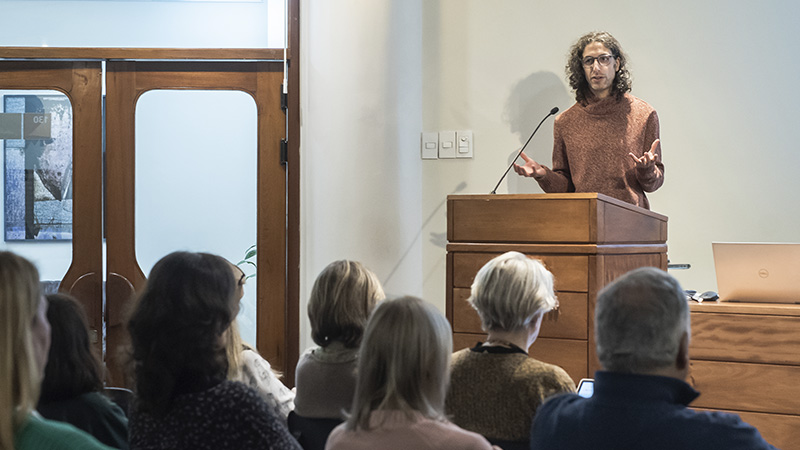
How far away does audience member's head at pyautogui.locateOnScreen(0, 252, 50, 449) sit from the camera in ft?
3.95

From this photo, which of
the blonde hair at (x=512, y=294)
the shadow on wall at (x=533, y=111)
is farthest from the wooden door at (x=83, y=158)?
the blonde hair at (x=512, y=294)

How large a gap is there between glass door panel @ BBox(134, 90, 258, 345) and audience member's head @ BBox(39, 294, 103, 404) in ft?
8.29

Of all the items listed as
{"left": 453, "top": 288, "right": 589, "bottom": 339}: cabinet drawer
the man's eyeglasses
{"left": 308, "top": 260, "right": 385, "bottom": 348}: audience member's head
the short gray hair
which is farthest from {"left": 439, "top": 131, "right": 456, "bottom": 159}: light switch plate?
the short gray hair

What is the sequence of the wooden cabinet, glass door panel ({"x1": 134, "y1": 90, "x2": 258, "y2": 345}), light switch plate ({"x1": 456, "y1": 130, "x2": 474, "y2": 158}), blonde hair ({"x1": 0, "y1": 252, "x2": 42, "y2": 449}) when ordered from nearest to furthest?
blonde hair ({"x1": 0, "y1": 252, "x2": 42, "y2": 449})
the wooden cabinet
glass door panel ({"x1": 134, "y1": 90, "x2": 258, "y2": 345})
light switch plate ({"x1": 456, "y1": 130, "x2": 474, "y2": 158})

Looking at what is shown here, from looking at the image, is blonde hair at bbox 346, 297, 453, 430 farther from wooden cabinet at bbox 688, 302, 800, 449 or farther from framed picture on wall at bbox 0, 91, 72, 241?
framed picture on wall at bbox 0, 91, 72, 241

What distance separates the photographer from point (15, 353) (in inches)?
48.1

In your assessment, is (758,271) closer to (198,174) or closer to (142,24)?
(198,174)

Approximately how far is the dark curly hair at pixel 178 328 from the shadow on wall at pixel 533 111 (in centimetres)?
301

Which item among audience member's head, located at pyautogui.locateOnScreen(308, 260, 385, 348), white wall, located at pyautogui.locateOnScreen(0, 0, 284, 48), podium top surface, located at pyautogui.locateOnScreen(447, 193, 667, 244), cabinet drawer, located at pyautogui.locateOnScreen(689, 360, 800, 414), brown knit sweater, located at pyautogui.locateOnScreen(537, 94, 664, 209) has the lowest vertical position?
cabinet drawer, located at pyautogui.locateOnScreen(689, 360, 800, 414)

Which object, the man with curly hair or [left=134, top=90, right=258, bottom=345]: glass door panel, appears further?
[left=134, top=90, right=258, bottom=345]: glass door panel

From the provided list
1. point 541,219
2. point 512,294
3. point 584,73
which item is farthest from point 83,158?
point 512,294

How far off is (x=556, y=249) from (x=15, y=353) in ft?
5.78

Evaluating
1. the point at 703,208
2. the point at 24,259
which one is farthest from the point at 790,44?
the point at 24,259

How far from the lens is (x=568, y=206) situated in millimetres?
2627
